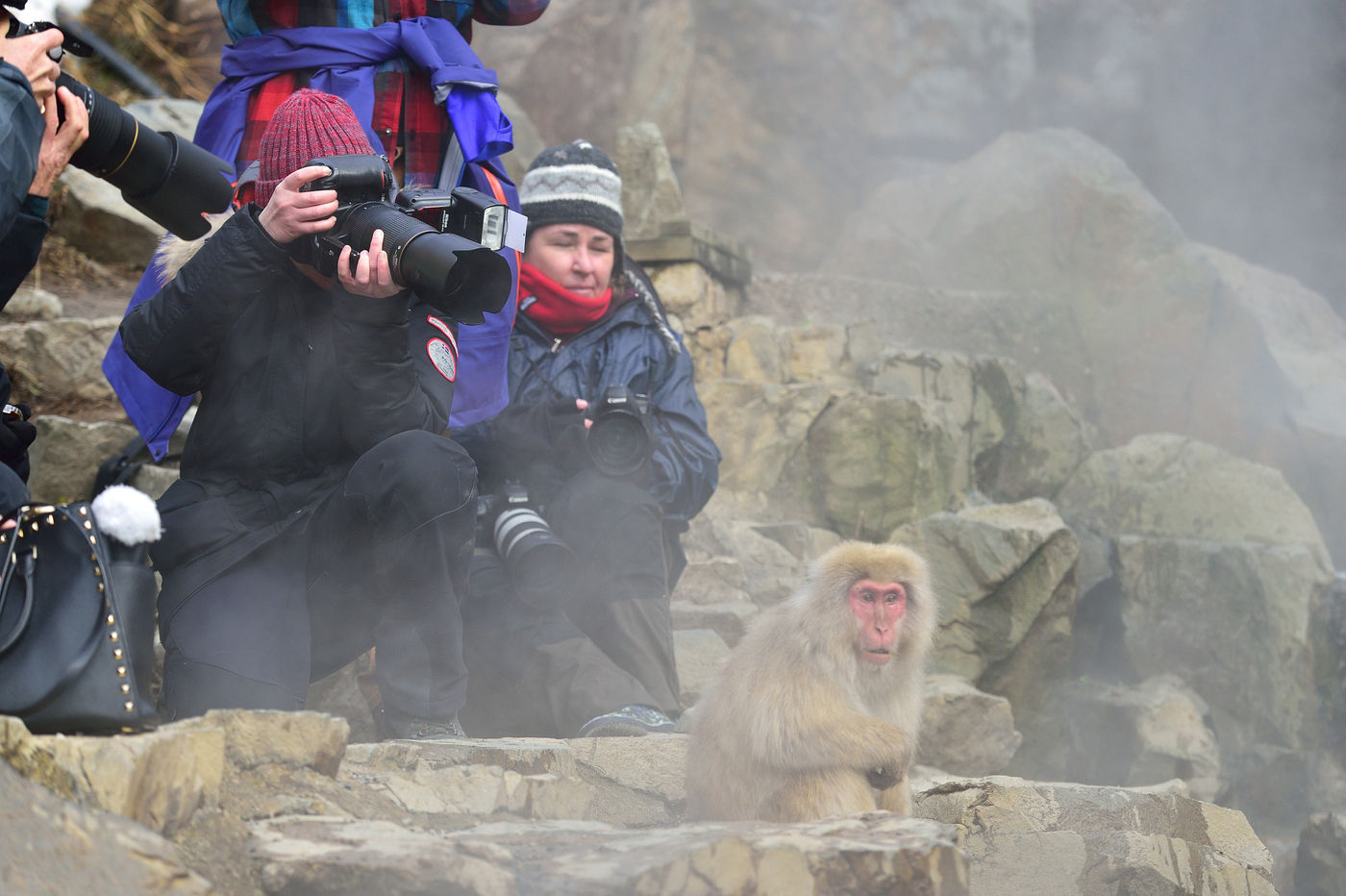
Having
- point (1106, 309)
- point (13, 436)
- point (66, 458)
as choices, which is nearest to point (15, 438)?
point (13, 436)

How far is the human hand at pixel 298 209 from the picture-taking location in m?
1.88

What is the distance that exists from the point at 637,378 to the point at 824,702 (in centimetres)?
135

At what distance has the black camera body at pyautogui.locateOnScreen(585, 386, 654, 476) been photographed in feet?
8.78

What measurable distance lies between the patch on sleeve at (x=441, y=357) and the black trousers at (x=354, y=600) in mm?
219

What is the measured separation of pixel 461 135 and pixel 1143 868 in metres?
1.96

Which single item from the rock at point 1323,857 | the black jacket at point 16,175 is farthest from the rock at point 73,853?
the rock at point 1323,857

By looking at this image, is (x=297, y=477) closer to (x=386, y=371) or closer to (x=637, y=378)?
(x=386, y=371)

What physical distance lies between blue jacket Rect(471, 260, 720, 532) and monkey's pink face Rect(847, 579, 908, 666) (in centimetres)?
91

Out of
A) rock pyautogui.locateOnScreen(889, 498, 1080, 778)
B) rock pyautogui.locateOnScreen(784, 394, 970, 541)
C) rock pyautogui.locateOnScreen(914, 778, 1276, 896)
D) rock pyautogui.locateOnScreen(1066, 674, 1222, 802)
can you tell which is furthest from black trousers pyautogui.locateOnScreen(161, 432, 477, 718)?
rock pyautogui.locateOnScreen(1066, 674, 1222, 802)

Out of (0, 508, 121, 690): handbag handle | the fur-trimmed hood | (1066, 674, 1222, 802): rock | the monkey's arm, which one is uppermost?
the fur-trimmed hood

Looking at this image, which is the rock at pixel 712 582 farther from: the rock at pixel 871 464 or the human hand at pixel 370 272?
the human hand at pixel 370 272

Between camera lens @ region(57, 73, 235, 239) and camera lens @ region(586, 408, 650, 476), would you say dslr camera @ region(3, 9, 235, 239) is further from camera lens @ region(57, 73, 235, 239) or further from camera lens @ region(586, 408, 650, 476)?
camera lens @ region(586, 408, 650, 476)

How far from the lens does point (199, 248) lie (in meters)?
2.13

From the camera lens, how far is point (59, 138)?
1693 mm
